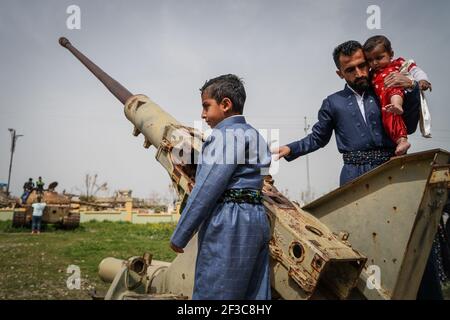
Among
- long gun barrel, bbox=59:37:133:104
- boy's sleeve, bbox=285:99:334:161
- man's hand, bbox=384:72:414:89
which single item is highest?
long gun barrel, bbox=59:37:133:104

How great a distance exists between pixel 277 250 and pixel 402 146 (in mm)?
1121

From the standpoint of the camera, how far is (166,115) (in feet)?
13.1

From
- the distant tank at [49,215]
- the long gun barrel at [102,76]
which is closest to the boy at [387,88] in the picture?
the long gun barrel at [102,76]

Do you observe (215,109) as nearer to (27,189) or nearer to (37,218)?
(37,218)

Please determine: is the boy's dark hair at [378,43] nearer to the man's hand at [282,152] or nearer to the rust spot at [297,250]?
the man's hand at [282,152]

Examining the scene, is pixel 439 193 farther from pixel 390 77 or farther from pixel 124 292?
pixel 124 292

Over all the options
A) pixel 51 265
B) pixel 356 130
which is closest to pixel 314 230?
pixel 356 130

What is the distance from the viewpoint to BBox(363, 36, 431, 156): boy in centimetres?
259

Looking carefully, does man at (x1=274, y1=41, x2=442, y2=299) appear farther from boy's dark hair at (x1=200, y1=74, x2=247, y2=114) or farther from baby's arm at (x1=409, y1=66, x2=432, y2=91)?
boy's dark hair at (x1=200, y1=74, x2=247, y2=114)

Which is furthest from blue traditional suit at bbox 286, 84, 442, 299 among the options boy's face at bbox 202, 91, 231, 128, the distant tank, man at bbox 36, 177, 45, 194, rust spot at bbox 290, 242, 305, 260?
man at bbox 36, 177, 45, 194

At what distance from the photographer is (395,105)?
2520 millimetres

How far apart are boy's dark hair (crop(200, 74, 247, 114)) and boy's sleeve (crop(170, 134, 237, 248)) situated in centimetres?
43

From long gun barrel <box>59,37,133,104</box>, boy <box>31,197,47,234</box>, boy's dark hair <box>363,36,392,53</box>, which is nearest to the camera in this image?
boy's dark hair <box>363,36,392,53</box>

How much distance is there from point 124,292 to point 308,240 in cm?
163
